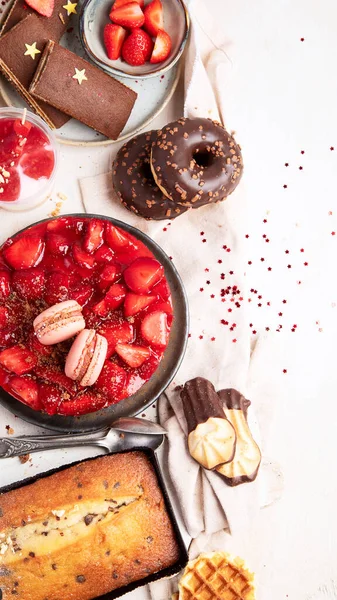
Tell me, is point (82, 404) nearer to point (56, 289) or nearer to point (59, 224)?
point (56, 289)

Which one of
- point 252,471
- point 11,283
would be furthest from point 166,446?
point 11,283

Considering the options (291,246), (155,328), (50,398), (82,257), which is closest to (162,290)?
(155,328)

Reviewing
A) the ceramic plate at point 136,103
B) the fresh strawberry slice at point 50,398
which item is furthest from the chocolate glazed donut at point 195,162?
the fresh strawberry slice at point 50,398

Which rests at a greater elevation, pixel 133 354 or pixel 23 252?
pixel 23 252

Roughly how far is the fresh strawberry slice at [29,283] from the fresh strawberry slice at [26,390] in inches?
16.0

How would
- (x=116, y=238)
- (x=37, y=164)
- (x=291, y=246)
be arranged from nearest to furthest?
(x=116, y=238)
(x=37, y=164)
(x=291, y=246)

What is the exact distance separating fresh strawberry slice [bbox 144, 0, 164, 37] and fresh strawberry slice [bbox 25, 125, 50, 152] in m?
0.85

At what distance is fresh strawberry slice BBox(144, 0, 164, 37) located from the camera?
366 centimetres

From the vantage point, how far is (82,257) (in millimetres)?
3281

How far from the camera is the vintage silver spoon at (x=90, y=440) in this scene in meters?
3.36

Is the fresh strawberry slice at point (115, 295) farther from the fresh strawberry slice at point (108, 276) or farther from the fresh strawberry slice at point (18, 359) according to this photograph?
the fresh strawberry slice at point (18, 359)

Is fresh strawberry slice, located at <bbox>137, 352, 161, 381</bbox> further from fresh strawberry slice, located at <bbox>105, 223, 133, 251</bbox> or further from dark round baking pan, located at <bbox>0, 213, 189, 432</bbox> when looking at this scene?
fresh strawberry slice, located at <bbox>105, 223, 133, 251</bbox>

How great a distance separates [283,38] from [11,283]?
2.16 metres

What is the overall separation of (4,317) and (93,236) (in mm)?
590
